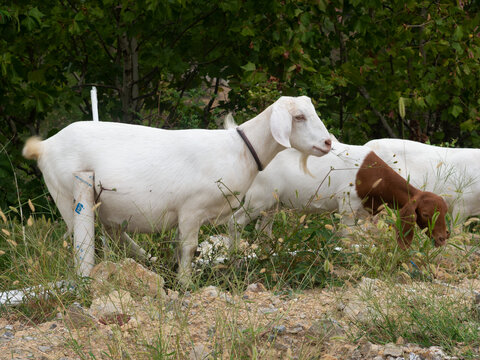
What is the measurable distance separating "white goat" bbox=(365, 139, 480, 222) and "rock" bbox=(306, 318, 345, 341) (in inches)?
108

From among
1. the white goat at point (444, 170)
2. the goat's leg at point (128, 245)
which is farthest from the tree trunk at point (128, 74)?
the goat's leg at point (128, 245)

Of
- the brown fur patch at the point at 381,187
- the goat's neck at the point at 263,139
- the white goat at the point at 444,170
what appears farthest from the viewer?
the white goat at the point at 444,170

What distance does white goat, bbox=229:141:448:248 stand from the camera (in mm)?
4871

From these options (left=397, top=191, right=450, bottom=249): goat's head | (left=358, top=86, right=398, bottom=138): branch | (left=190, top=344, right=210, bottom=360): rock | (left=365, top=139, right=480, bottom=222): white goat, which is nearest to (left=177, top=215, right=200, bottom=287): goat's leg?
(left=190, top=344, right=210, bottom=360): rock

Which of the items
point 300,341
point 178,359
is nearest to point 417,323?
point 300,341

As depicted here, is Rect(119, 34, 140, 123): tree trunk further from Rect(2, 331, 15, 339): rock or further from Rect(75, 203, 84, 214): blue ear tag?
Rect(2, 331, 15, 339): rock

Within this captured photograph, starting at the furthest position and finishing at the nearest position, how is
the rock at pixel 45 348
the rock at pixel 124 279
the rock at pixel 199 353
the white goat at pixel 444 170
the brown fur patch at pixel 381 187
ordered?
the white goat at pixel 444 170, the brown fur patch at pixel 381 187, the rock at pixel 124 279, the rock at pixel 45 348, the rock at pixel 199 353

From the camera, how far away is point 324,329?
3.21 m

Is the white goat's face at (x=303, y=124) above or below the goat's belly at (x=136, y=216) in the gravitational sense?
above

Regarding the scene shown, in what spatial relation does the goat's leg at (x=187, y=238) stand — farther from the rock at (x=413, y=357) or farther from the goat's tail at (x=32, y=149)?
the rock at (x=413, y=357)

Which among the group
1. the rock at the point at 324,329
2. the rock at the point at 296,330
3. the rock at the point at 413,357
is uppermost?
the rock at the point at 413,357

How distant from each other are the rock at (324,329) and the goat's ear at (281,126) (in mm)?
1105

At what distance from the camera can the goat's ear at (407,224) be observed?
4445 millimetres

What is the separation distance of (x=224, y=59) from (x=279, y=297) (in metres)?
3.48
